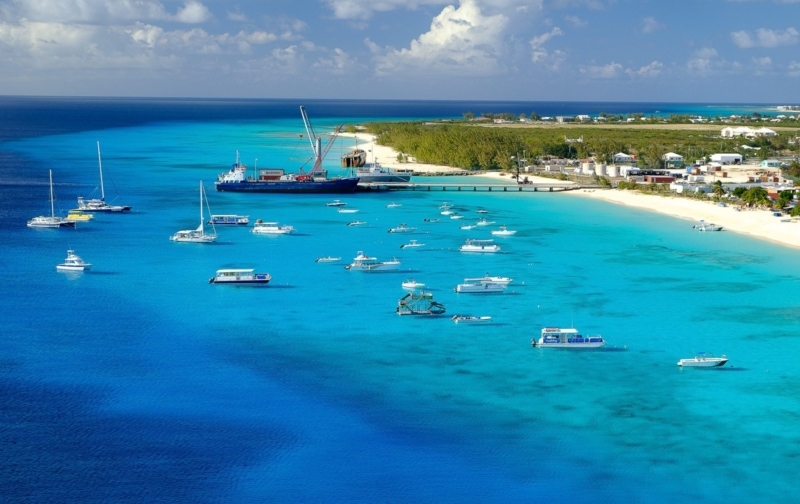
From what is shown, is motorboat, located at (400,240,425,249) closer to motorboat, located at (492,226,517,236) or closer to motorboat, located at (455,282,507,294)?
motorboat, located at (492,226,517,236)

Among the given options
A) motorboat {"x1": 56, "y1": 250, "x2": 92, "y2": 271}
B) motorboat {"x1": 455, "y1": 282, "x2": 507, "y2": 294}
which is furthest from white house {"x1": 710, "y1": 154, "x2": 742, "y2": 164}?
motorboat {"x1": 56, "y1": 250, "x2": 92, "y2": 271}

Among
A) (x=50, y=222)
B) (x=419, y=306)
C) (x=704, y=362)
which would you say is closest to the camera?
(x=704, y=362)

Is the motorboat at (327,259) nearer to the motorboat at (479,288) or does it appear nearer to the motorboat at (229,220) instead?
the motorboat at (479,288)

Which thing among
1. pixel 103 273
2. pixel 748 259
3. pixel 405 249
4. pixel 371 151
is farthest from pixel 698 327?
pixel 371 151

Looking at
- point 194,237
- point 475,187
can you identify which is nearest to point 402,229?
point 194,237

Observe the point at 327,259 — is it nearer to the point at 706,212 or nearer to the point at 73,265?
the point at 73,265

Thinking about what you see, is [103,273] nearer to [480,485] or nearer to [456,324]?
[456,324]
